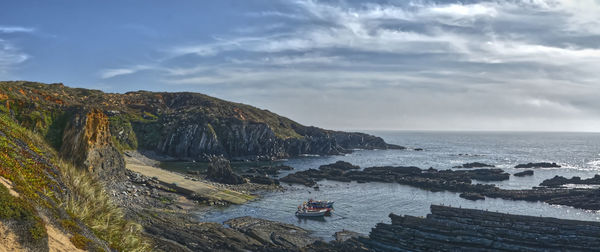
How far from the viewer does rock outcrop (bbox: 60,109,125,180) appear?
50.3m

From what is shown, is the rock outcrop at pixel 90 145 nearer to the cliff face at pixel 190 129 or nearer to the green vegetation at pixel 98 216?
the cliff face at pixel 190 129

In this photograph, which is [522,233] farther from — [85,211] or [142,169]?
[142,169]

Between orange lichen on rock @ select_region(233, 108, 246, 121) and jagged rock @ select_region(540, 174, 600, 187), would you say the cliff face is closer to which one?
orange lichen on rock @ select_region(233, 108, 246, 121)

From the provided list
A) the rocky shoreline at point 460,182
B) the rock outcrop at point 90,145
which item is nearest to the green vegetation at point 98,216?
the rock outcrop at point 90,145

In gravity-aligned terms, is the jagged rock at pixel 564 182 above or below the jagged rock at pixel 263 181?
above

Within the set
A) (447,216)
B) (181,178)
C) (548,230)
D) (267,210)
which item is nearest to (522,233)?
(548,230)

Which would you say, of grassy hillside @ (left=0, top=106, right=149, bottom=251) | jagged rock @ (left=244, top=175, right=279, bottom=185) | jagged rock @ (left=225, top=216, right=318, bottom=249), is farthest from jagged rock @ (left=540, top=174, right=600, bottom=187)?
grassy hillside @ (left=0, top=106, right=149, bottom=251)

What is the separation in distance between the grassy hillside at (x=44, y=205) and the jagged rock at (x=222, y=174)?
5435cm

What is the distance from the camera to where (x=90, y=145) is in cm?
5250

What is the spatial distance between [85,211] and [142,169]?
198ft

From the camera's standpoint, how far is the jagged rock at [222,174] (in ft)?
242

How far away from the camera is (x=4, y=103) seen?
54125 millimetres

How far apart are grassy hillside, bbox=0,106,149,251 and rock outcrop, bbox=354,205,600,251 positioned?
76.4 ft

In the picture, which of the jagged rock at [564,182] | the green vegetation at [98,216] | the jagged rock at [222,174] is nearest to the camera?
the green vegetation at [98,216]
